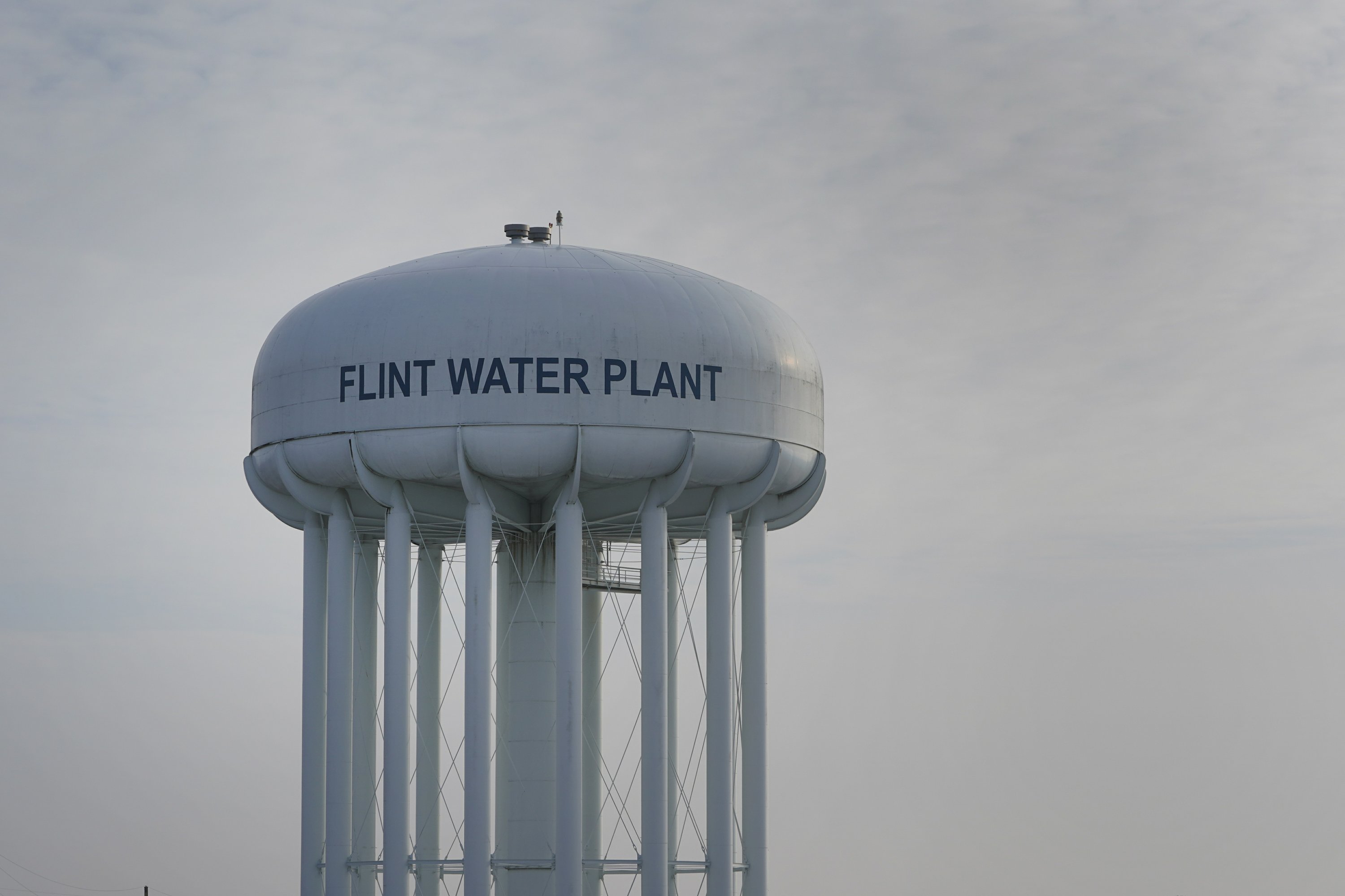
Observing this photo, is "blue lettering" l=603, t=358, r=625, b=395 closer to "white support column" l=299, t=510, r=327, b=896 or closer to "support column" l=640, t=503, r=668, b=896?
"support column" l=640, t=503, r=668, b=896

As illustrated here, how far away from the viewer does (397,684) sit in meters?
34.8

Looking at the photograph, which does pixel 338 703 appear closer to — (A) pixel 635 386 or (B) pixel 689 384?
(A) pixel 635 386

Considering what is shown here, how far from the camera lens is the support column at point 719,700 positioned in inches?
1391

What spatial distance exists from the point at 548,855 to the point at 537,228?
34.5 feet

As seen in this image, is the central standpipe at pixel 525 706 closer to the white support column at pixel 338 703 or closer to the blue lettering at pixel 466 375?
the white support column at pixel 338 703

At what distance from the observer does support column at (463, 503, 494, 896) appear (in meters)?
33.7

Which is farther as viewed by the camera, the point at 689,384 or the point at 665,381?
the point at 689,384

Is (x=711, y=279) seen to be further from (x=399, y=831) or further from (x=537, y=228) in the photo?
(x=399, y=831)

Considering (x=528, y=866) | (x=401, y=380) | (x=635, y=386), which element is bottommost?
(x=528, y=866)

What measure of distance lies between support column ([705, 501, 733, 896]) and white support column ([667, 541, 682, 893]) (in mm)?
897

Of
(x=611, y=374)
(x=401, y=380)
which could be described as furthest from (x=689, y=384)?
(x=401, y=380)

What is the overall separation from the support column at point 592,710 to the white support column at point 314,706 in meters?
4.51

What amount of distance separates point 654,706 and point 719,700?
1.50 metres

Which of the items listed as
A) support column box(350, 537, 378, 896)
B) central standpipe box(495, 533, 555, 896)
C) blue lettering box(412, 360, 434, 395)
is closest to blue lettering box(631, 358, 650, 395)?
blue lettering box(412, 360, 434, 395)
